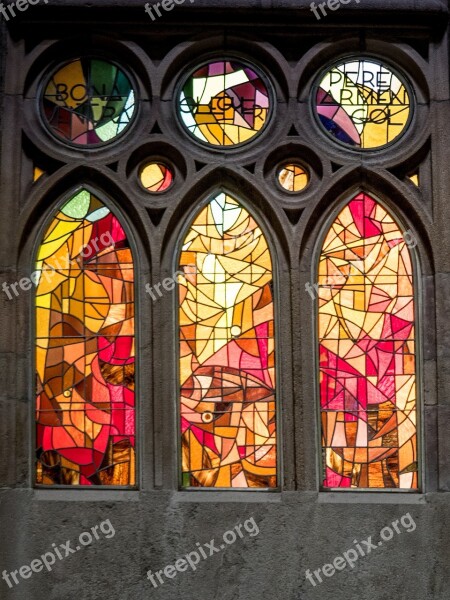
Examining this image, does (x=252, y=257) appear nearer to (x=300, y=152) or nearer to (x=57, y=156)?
(x=300, y=152)

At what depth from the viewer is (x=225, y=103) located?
22.8 feet

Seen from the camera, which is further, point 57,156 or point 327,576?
point 57,156

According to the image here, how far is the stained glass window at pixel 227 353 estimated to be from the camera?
259 inches

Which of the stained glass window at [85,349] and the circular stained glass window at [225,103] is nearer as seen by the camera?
the stained glass window at [85,349]

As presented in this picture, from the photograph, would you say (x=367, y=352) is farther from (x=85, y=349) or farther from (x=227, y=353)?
(x=85, y=349)

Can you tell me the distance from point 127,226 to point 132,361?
2.72 feet

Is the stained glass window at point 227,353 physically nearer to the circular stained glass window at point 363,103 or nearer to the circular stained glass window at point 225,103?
the circular stained glass window at point 225,103

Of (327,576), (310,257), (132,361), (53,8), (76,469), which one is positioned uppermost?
(53,8)

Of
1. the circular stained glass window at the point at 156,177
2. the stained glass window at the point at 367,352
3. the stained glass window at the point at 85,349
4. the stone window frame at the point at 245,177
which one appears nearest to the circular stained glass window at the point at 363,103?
the stone window frame at the point at 245,177

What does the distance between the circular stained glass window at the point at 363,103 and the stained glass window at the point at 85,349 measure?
4.88ft

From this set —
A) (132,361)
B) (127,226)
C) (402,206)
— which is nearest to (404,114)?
(402,206)

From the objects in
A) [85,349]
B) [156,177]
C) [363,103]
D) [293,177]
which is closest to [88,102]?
[156,177]

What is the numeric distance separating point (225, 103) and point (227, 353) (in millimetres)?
1561

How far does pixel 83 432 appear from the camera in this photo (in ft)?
21.6
